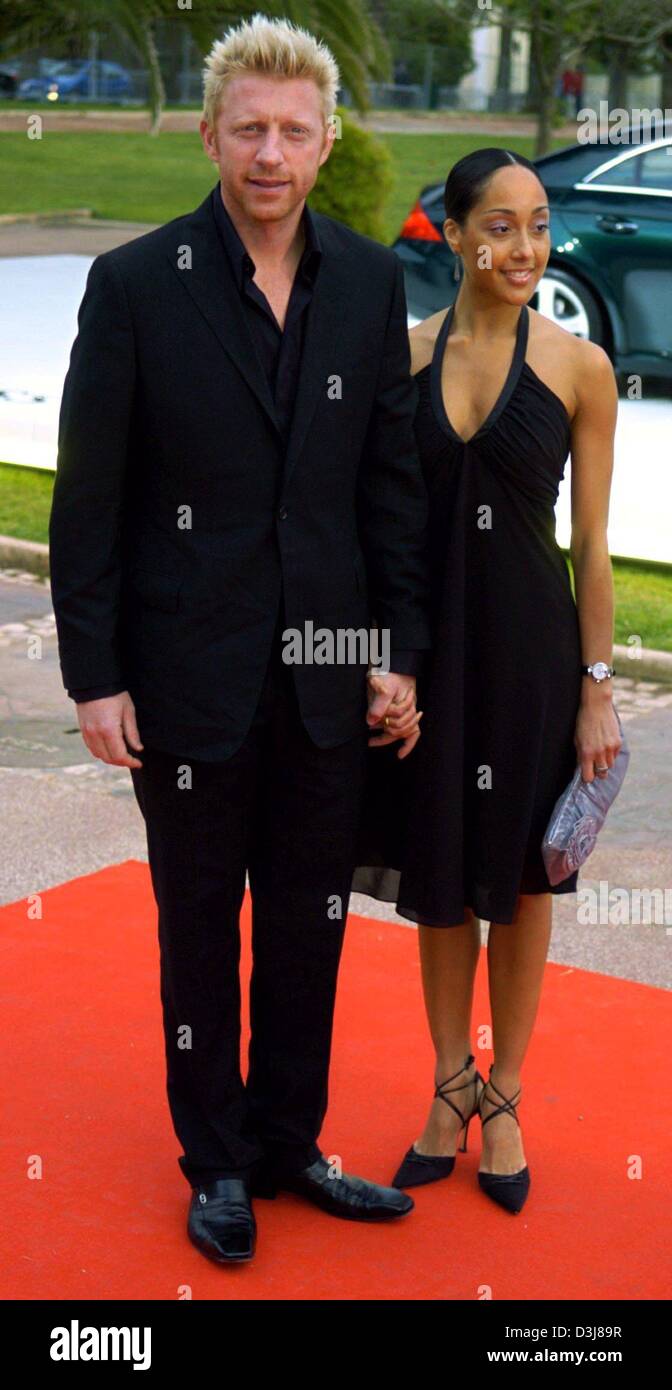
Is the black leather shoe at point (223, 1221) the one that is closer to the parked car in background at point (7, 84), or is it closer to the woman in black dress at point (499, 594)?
the woman in black dress at point (499, 594)

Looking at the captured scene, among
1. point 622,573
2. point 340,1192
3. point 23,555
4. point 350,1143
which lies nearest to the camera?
point 340,1192

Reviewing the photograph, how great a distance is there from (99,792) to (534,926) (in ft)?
8.22

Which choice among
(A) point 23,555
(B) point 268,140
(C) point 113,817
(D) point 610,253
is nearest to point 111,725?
(B) point 268,140

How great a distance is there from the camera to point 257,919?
10.6 feet

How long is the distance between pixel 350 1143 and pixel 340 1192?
0.27m

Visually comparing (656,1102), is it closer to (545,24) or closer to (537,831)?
(537,831)

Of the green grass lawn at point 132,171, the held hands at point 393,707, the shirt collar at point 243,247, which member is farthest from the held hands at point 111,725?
the green grass lawn at point 132,171

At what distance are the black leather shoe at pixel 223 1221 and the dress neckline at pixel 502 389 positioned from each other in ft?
4.55

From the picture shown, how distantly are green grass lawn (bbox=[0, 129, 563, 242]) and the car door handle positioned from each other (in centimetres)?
1091

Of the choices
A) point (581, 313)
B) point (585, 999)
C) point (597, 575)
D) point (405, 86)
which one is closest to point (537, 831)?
point (597, 575)

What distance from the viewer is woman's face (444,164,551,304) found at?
3.06 m

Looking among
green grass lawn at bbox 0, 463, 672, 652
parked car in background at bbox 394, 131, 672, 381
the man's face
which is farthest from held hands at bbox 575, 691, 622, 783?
parked car in background at bbox 394, 131, 672, 381

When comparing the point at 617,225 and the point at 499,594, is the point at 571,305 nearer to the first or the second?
the point at 617,225

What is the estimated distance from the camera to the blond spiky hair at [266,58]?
279 cm
